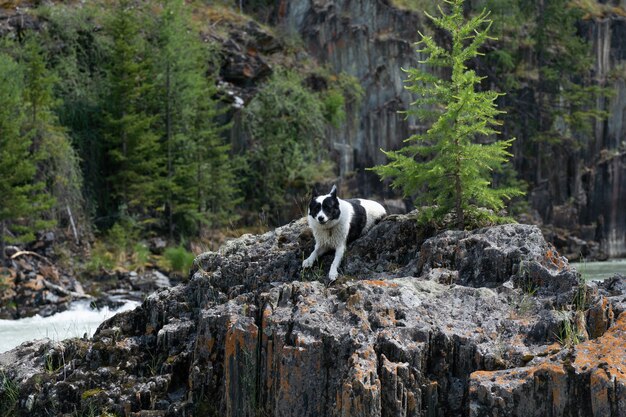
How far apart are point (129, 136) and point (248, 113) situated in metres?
5.87

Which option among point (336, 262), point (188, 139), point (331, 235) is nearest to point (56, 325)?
point (331, 235)

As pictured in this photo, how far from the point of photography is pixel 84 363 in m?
8.99

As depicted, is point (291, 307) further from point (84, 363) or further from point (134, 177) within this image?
point (134, 177)

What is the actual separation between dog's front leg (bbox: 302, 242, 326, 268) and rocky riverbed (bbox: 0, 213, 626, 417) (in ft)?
0.32

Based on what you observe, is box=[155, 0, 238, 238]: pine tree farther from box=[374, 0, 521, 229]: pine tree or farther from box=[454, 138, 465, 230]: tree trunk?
box=[454, 138, 465, 230]: tree trunk

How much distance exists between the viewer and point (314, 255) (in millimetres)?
9805

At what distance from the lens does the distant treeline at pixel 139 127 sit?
25.3 metres

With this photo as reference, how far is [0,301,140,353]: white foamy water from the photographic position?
14534 millimetres

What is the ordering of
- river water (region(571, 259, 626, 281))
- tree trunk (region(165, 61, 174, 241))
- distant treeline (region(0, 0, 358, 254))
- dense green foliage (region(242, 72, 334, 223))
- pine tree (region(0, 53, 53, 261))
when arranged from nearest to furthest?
river water (region(571, 259, 626, 281)) → pine tree (region(0, 53, 53, 261)) → distant treeline (region(0, 0, 358, 254)) → tree trunk (region(165, 61, 174, 241)) → dense green foliage (region(242, 72, 334, 223))

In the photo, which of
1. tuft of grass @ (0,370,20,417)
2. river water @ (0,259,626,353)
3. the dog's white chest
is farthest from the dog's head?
river water @ (0,259,626,353)

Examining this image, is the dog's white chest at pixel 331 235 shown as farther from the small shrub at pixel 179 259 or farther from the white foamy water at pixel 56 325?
the small shrub at pixel 179 259

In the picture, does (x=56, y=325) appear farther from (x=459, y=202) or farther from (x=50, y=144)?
(x=459, y=202)

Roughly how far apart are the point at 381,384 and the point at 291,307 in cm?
134

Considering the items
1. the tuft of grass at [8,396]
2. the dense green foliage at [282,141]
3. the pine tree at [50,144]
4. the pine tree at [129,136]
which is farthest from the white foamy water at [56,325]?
the dense green foliage at [282,141]
